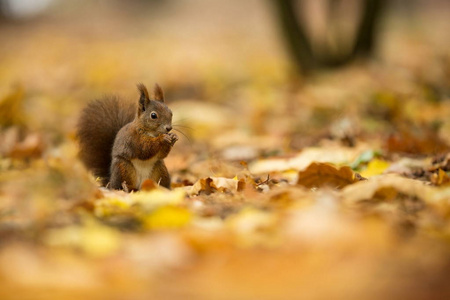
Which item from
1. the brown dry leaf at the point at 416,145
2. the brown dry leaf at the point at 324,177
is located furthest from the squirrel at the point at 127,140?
the brown dry leaf at the point at 416,145

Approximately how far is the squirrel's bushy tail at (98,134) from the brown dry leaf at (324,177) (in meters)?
1.13

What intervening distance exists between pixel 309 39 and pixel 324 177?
15.6 feet

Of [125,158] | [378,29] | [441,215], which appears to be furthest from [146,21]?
[441,215]

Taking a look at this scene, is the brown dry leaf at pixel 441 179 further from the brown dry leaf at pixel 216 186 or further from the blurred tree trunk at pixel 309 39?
the blurred tree trunk at pixel 309 39

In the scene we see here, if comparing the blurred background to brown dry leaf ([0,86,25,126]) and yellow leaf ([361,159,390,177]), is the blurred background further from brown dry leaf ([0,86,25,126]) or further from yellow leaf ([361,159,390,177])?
yellow leaf ([361,159,390,177])

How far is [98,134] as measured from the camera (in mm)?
3064

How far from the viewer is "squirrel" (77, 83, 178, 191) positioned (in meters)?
2.71

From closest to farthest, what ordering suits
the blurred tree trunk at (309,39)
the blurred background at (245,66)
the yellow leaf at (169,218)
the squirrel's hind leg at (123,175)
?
the yellow leaf at (169,218), the squirrel's hind leg at (123,175), the blurred background at (245,66), the blurred tree trunk at (309,39)

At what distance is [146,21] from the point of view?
55.1 feet

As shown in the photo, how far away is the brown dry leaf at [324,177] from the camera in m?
2.33

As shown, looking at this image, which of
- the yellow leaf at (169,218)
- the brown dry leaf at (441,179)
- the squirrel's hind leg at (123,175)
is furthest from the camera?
the squirrel's hind leg at (123,175)

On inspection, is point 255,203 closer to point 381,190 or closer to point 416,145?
point 381,190

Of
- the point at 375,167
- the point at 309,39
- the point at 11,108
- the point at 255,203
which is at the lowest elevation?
the point at 255,203

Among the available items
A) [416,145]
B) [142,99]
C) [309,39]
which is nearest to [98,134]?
[142,99]
